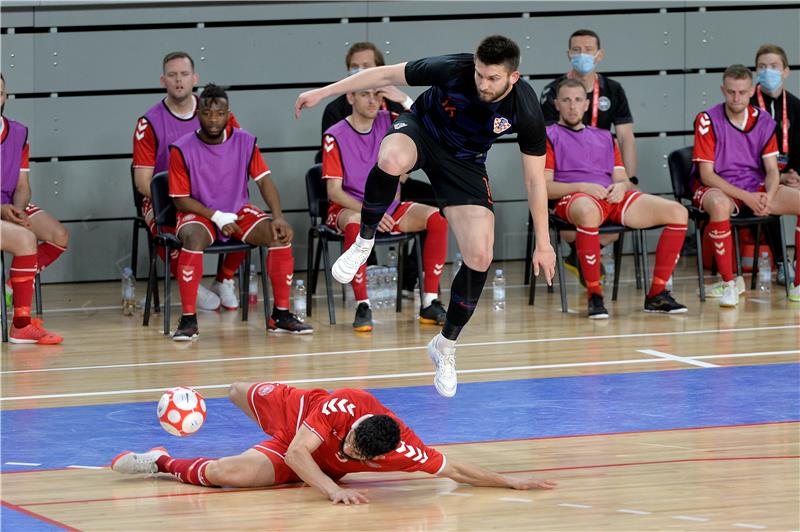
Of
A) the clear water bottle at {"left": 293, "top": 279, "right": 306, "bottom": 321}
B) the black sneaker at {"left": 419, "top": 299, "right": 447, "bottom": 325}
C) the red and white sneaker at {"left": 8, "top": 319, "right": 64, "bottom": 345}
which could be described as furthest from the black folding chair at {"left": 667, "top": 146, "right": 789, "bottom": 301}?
the red and white sneaker at {"left": 8, "top": 319, "right": 64, "bottom": 345}

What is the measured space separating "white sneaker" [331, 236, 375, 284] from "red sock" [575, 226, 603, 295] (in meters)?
3.05

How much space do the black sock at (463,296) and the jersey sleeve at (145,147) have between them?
363 cm

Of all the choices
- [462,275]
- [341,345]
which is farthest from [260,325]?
[462,275]

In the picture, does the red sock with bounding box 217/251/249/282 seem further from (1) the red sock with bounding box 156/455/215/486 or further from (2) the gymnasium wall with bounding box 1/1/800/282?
(1) the red sock with bounding box 156/455/215/486

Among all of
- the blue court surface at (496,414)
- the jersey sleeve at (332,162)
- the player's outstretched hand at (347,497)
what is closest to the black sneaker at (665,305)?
the blue court surface at (496,414)

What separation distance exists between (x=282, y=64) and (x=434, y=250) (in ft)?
9.80

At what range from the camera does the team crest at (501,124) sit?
16.7ft

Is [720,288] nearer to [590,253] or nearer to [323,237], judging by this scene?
[590,253]

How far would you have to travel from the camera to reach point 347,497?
4.27 meters

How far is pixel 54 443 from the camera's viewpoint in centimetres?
523

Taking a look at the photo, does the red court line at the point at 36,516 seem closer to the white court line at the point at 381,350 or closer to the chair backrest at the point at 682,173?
the white court line at the point at 381,350

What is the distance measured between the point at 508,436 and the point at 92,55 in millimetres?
6058

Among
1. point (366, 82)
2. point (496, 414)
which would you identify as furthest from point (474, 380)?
point (366, 82)

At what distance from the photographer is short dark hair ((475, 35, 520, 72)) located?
4754mm
